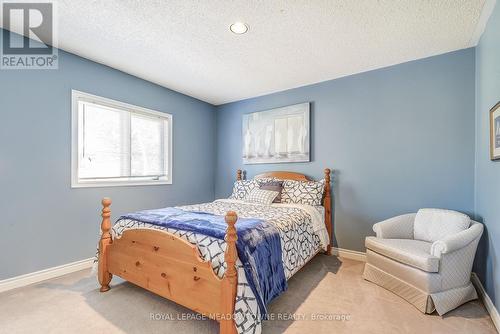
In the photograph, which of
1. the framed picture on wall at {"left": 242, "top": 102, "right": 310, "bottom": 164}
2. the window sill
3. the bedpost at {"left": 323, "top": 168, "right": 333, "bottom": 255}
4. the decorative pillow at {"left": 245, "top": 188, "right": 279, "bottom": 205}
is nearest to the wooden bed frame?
the window sill

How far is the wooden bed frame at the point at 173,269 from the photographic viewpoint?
4.81 feet

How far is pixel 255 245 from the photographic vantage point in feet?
5.52

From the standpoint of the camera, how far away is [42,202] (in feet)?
7.94

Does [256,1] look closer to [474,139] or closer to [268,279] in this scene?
[268,279]

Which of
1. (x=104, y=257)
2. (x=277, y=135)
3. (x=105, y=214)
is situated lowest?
(x=104, y=257)

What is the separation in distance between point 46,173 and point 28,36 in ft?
4.52

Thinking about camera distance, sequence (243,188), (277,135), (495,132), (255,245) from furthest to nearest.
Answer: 1. (277,135)
2. (243,188)
3. (495,132)
4. (255,245)

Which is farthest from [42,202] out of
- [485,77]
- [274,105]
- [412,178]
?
[485,77]

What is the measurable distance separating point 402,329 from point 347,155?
198cm

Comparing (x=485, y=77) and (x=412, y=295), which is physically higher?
(x=485, y=77)

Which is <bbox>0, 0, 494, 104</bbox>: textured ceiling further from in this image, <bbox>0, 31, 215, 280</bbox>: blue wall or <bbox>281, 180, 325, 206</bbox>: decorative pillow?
<bbox>281, 180, 325, 206</bbox>: decorative pillow

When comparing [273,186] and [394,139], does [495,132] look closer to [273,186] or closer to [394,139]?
[394,139]

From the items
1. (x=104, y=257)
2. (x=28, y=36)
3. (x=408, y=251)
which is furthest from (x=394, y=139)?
(x=28, y=36)

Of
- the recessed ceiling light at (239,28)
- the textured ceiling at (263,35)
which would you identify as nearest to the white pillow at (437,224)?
the textured ceiling at (263,35)
